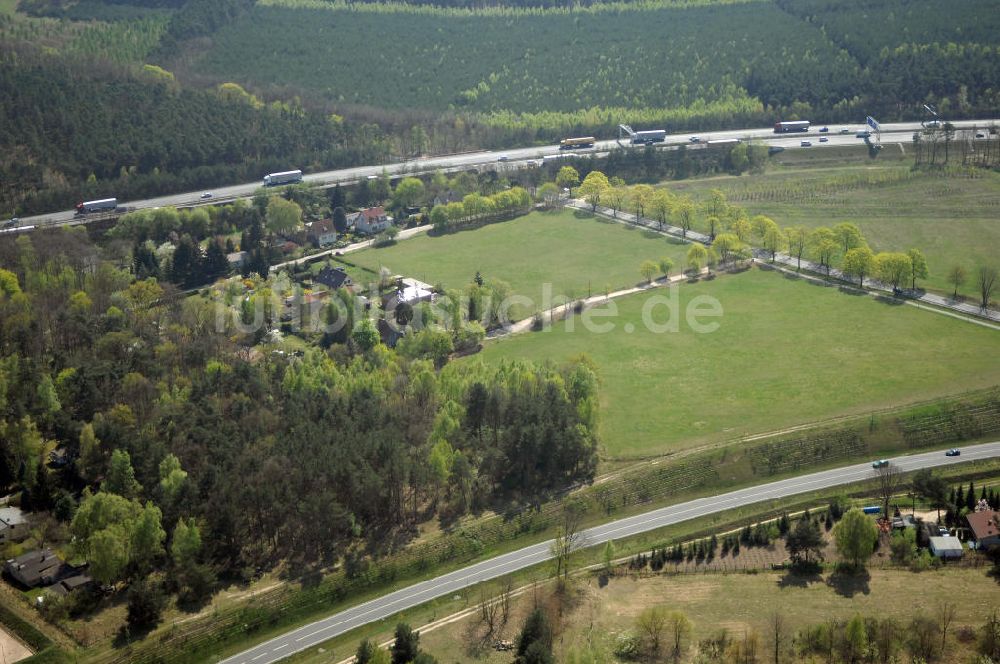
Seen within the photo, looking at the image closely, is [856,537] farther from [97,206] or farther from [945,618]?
[97,206]

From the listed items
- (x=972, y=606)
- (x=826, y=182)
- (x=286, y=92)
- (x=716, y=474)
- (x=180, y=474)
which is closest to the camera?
(x=972, y=606)

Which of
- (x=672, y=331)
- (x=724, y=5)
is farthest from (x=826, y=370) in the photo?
(x=724, y=5)

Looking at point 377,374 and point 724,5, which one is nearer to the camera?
point 377,374

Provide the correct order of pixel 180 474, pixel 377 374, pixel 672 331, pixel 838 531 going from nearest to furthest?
1. pixel 838 531
2. pixel 180 474
3. pixel 377 374
4. pixel 672 331

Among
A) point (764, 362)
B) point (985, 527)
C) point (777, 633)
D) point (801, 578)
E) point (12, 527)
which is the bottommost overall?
point (12, 527)

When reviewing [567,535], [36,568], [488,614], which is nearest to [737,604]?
[567,535]

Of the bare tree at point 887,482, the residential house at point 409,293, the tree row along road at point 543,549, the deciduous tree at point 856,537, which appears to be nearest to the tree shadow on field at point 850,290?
the tree row along road at point 543,549

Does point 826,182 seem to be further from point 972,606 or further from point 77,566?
point 77,566
